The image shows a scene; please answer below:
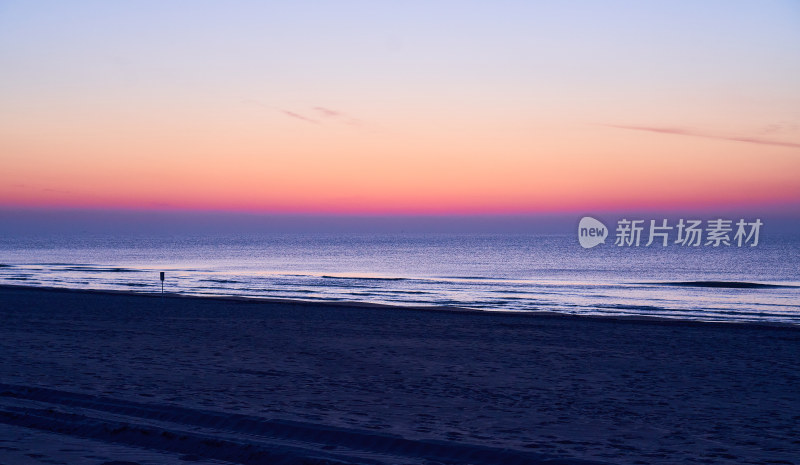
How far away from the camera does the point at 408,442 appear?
23.6 feet

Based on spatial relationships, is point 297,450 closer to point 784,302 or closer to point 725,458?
point 725,458

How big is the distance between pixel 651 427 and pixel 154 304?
2260cm

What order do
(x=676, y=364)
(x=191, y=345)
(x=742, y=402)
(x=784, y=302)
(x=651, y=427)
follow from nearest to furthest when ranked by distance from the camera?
(x=651, y=427), (x=742, y=402), (x=676, y=364), (x=191, y=345), (x=784, y=302)

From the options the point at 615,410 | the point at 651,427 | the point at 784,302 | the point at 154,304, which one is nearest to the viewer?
the point at 651,427

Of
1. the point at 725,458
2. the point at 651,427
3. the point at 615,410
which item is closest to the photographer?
the point at 725,458

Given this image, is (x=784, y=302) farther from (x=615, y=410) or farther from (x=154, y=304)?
(x=615, y=410)

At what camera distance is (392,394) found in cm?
1015

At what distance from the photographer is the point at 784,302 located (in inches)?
1454

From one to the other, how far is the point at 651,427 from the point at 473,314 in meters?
17.1

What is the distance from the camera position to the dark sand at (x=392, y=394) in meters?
7.03

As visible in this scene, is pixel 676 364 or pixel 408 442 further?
pixel 676 364

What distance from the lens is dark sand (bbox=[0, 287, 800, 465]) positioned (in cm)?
703

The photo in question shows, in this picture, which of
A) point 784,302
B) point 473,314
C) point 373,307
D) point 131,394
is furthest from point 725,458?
point 784,302

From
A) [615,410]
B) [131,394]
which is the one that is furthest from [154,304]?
[615,410]
